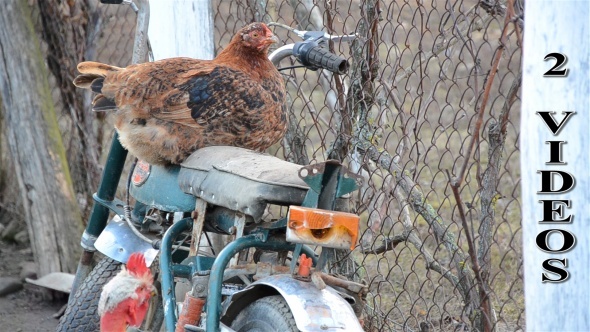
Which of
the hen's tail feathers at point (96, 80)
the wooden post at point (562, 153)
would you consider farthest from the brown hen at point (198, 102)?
the wooden post at point (562, 153)

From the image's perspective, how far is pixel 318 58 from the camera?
3.31m

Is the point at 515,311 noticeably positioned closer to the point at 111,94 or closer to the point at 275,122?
the point at 275,122

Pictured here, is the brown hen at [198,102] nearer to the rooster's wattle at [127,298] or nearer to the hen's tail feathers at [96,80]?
the hen's tail feathers at [96,80]

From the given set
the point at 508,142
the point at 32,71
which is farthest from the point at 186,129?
the point at 508,142

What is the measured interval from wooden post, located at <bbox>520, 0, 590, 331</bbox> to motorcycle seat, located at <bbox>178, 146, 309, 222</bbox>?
74cm

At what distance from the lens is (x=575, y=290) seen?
97.0 inches

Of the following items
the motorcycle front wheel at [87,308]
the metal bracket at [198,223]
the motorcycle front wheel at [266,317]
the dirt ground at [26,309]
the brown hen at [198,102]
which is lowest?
the dirt ground at [26,309]

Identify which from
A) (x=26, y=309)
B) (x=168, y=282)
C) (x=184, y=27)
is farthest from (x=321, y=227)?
(x=26, y=309)

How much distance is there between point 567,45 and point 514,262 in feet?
10.4

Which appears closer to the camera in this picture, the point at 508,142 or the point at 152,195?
the point at 152,195

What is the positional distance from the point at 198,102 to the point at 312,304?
104 centimetres

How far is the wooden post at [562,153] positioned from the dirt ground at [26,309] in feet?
11.2

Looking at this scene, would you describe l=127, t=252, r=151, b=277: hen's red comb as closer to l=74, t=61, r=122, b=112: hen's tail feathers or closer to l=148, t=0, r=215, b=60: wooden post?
l=74, t=61, r=122, b=112: hen's tail feathers

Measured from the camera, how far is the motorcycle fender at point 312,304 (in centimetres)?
262
